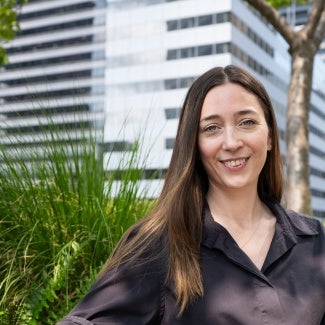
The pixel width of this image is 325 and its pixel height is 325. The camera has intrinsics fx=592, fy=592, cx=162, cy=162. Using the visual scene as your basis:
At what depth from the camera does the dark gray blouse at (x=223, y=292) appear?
1617 mm

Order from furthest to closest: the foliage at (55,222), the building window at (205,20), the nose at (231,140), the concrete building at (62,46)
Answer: the concrete building at (62,46) → the building window at (205,20) → the foliage at (55,222) → the nose at (231,140)

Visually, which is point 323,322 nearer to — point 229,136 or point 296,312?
point 296,312

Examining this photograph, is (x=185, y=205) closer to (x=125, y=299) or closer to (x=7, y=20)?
(x=125, y=299)

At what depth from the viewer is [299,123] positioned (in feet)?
18.7

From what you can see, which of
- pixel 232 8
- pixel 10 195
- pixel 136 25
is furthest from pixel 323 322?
pixel 136 25

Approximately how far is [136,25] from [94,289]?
7385 centimetres

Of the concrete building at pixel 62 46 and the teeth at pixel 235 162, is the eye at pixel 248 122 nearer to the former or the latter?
the teeth at pixel 235 162

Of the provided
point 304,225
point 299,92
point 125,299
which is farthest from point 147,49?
point 125,299

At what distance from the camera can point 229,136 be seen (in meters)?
1.81

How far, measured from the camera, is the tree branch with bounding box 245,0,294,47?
5.82 m

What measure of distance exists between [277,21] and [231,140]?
4386 millimetres

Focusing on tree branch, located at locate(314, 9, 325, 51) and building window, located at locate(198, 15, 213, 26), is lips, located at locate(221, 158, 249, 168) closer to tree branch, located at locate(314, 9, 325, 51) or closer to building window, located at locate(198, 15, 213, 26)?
tree branch, located at locate(314, 9, 325, 51)

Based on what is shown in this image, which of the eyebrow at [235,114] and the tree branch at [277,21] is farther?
the tree branch at [277,21]

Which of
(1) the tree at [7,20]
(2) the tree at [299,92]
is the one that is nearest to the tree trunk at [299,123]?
(2) the tree at [299,92]
